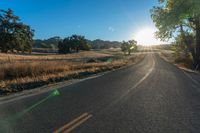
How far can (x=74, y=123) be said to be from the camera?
19.0 ft

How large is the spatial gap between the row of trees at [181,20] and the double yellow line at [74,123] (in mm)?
21058

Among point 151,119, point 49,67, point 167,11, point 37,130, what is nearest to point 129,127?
point 151,119

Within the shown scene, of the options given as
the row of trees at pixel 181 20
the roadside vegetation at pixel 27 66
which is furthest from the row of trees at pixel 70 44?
the row of trees at pixel 181 20

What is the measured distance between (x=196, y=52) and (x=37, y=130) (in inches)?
1077

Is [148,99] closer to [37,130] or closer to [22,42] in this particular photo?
[37,130]

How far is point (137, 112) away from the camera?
6941 millimetres

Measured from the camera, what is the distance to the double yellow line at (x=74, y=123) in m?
5.28

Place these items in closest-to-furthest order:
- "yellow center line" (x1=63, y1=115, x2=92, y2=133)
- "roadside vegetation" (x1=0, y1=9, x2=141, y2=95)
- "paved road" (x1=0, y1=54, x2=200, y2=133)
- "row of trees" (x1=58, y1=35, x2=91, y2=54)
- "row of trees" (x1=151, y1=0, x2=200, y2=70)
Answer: "yellow center line" (x1=63, y1=115, x2=92, y2=133) < "paved road" (x1=0, y1=54, x2=200, y2=133) < "roadside vegetation" (x1=0, y1=9, x2=141, y2=95) < "row of trees" (x1=151, y1=0, x2=200, y2=70) < "row of trees" (x1=58, y1=35, x2=91, y2=54)

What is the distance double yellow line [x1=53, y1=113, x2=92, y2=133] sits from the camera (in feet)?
17.3

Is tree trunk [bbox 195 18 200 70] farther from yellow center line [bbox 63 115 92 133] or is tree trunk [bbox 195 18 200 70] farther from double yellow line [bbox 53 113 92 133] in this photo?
yellow center line [bbox 63 115 92 133]

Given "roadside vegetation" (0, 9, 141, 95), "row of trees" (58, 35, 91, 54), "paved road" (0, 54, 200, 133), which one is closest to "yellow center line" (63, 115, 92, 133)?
"paved road" (0, 54, 200, 133)

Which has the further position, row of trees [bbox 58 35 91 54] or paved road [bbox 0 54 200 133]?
row of trees [bbox 58 35 91 54]

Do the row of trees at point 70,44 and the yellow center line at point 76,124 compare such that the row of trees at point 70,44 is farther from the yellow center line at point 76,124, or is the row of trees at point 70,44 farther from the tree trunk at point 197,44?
the yellow center line at point 76,124

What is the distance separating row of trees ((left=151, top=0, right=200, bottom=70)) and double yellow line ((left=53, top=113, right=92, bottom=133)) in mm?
21058
